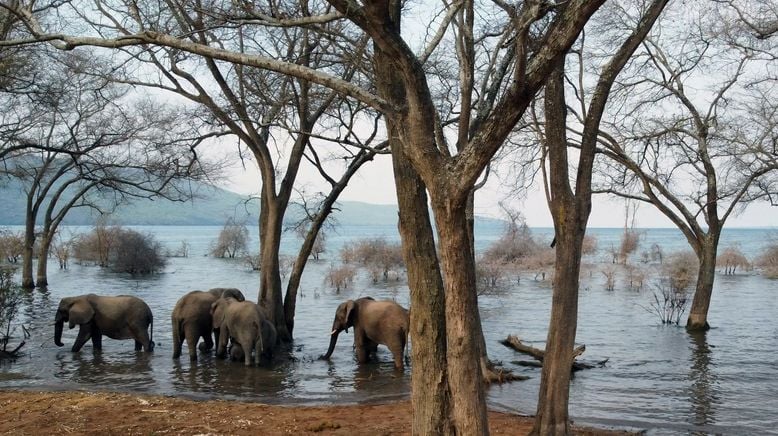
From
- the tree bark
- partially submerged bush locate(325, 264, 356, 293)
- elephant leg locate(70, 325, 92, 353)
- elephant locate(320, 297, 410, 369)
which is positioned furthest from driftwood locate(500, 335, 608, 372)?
the tree bark

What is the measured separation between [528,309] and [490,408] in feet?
48.8

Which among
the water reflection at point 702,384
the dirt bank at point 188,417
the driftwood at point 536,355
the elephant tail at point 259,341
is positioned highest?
the elephant tail at point 259,341

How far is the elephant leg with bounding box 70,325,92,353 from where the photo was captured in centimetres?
1567

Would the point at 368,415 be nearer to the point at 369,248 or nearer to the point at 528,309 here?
the point at 528,309

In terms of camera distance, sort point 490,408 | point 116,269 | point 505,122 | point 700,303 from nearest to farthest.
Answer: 1. point 505,122
2. point 490,408
3. point 700,303
4. point 116,269

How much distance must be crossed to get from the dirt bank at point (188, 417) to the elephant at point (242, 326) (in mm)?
3446

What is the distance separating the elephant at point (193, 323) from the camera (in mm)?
15172

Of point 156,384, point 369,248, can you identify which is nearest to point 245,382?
point 156,384

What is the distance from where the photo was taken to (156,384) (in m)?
12.5

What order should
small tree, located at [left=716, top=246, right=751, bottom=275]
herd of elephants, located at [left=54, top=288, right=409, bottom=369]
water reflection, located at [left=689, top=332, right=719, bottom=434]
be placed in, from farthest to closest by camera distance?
1. small tree, located at [left=716, top=246, right=751, bottom=275]
2. herd of elephants, located at [left=54, top=288, right=409, bottom=369]
3. water reflection, located at [left=689, top=332, right=719, bottom=434]

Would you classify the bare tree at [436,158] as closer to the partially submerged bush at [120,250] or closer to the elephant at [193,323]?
the elephant at [193,323]

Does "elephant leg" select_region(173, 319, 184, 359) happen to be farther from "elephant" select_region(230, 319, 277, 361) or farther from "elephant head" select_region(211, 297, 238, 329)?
"elephant" select_region(230, 319, 277, 361)

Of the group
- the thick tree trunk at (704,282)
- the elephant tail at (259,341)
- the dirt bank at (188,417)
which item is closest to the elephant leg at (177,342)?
the elephant tail at (259,341)

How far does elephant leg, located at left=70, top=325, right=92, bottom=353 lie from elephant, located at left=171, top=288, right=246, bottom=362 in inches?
79.9
